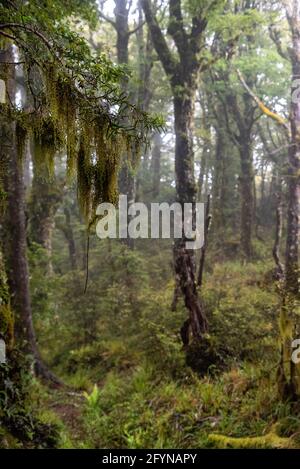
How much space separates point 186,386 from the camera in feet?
23.8

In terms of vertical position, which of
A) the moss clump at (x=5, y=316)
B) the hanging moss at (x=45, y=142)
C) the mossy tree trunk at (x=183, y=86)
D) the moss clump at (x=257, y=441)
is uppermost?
the mossy tree trunk at (x=183, y=86)

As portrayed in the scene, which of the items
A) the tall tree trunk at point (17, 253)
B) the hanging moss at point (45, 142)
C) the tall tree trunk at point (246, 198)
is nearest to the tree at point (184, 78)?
the tall tree trunk at point (17, 253)

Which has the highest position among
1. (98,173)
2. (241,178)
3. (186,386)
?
(241,178)

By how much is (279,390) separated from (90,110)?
4867 millimetres

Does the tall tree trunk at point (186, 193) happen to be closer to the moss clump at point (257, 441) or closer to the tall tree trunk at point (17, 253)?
the moss clump at point (257, 441)

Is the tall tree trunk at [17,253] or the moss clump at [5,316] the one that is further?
the tall tree trunk at [17,253]

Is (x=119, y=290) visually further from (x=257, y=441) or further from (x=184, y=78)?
(x=257, y=441)

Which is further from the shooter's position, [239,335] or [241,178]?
[241,178]

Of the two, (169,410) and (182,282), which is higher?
(182,282)

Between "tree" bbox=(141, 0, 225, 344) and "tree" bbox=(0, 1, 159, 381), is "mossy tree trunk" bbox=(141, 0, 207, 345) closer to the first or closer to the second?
"tree" bbox=(141, 0, 225, 344)

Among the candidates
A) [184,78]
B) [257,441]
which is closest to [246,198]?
[184,78]

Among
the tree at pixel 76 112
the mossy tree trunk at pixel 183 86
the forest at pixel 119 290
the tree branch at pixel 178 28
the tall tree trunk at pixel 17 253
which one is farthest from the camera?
the tree branch at pixel 178 28

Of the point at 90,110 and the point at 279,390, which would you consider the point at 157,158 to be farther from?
the point at 90,110
